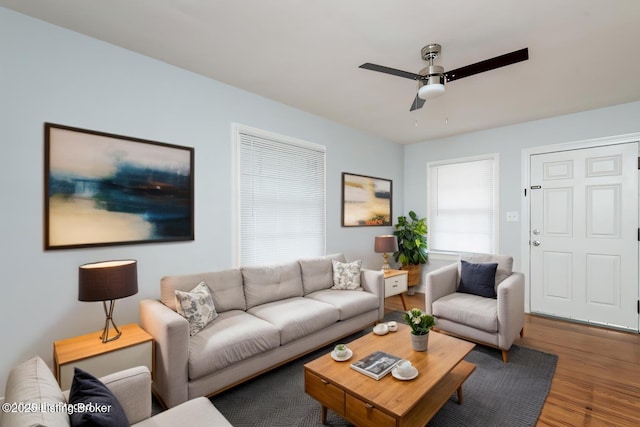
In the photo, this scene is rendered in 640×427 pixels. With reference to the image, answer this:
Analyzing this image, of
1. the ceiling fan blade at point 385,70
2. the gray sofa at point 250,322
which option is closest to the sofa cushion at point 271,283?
the gray sofa at point 250,322

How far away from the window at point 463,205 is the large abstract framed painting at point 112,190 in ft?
12.9

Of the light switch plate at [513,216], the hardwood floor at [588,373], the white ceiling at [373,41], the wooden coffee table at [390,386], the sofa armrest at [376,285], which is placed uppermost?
the white ceiling at [373,41]

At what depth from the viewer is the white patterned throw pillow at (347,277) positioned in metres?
3.53

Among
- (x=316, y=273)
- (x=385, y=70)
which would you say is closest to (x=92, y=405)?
(x=385, y=70)

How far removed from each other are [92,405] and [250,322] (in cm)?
145

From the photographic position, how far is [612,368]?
2629mm

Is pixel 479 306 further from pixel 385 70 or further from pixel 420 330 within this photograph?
pixel 385 70

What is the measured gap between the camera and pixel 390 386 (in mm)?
1695

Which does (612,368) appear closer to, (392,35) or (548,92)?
(548,92)

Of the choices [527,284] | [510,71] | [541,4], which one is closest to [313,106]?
[510,71]

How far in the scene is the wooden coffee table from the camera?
1556mm

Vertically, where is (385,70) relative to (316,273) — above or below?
above

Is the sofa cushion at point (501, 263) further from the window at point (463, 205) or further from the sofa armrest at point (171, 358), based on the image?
the sofa armrest at point (171, 358)

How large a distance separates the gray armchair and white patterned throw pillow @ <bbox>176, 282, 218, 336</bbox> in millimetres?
2211
